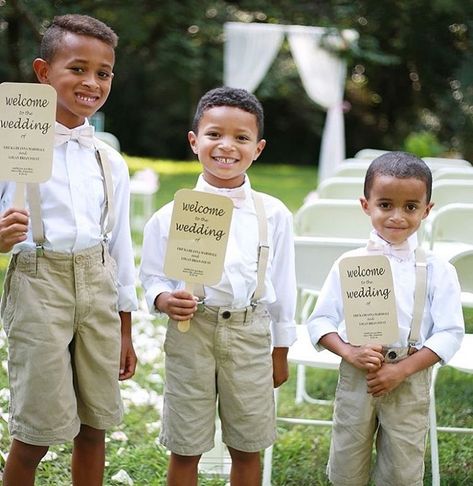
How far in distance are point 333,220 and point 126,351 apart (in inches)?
66.0

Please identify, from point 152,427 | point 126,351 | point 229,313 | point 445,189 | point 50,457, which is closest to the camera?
point 229,313

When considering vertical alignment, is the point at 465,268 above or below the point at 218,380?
above

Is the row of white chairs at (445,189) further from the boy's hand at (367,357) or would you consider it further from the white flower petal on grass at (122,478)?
the boy's hand at (367,357)

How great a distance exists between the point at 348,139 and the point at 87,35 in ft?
65.3

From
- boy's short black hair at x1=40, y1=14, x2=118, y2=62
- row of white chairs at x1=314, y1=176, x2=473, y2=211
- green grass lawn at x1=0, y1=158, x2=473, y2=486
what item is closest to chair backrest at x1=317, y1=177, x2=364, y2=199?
row of white chairs at x1=314, y1=176, x2=473, y2=211

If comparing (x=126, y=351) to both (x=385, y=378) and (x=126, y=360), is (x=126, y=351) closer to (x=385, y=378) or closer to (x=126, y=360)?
(x=126, y=360)

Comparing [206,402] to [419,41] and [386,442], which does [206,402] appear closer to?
[386,442]

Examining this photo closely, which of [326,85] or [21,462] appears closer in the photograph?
[21,462]

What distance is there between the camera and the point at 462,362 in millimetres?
3260

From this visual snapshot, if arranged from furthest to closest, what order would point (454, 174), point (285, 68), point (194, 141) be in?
point (285, 68)
point (454, 174)
point (194, 141)

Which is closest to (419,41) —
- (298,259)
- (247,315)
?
(298,259)

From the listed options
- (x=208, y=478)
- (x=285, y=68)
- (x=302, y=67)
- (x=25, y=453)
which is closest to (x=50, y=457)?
(x=208, y=478)

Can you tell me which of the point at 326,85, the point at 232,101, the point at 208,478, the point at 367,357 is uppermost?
the point at 326,85

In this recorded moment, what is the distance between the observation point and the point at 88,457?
282cm
